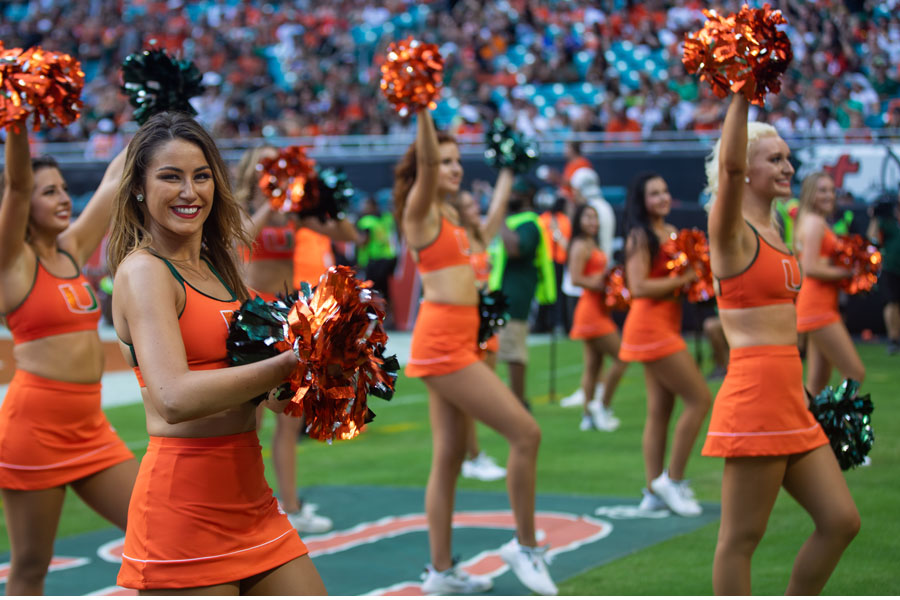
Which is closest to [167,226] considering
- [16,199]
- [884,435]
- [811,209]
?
[16,199]

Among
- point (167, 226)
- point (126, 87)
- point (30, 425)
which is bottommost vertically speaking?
point (30, 425)

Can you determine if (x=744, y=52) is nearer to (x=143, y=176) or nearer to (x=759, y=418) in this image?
(x=759, y=418)

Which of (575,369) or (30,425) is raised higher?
(30,425)

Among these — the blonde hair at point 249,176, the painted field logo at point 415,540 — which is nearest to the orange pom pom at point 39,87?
the blonde hair at point 249,176

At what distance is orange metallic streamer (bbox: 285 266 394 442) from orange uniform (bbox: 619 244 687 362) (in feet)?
12.6

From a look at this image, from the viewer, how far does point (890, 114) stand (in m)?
11.5

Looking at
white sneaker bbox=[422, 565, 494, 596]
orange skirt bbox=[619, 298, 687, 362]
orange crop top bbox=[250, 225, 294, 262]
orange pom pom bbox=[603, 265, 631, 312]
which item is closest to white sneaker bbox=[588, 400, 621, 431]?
orange pom pom bbox=[603, 265, 631, 312]

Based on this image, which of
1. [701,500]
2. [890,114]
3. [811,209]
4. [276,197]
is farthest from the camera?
[890,114]

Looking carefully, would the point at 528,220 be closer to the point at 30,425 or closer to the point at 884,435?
the point at 884,435

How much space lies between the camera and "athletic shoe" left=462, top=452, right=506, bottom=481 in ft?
23.5

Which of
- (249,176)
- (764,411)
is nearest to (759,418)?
(764,411)

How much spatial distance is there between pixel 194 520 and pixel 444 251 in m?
2.68

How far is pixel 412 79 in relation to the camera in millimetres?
4633

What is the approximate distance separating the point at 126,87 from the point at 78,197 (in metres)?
14.5
